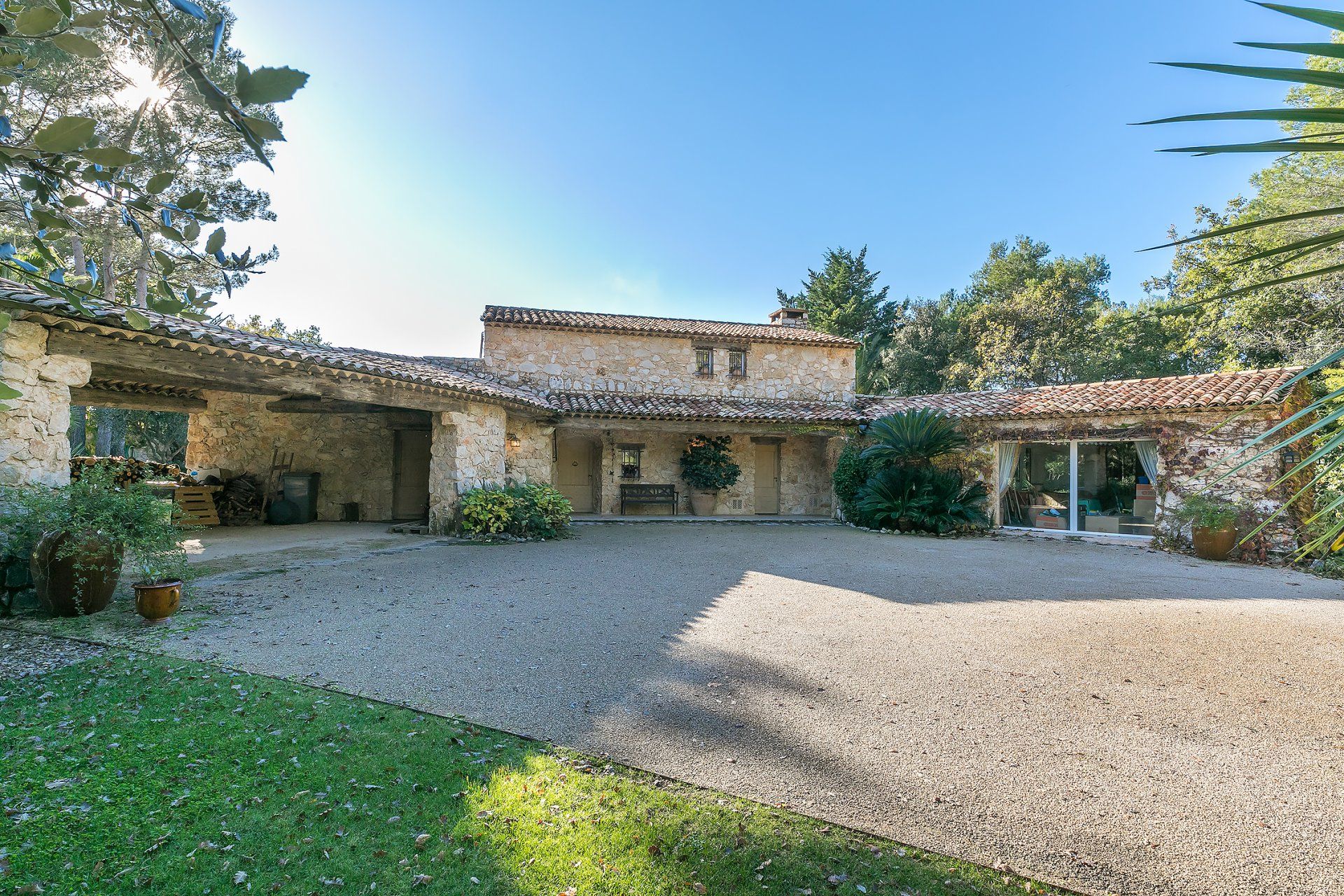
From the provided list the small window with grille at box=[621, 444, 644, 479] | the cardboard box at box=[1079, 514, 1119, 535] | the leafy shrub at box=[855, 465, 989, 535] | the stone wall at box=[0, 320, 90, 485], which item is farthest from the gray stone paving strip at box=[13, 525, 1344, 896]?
the small window with grille at box=[621, 444, 644, 479]

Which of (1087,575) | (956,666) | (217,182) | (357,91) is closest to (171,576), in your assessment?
(357,91)

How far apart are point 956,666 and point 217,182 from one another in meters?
18.4

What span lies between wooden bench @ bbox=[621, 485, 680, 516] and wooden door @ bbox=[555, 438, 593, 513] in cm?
111

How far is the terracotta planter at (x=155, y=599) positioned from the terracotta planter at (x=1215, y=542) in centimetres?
1313

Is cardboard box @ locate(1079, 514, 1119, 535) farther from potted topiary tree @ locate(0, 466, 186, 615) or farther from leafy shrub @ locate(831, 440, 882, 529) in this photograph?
potted topiary tree @ locate(0, 466, 186, 615)

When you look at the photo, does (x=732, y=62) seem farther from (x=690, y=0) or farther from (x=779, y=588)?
(x=779, y=588)

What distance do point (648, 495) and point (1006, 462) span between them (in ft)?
25.8

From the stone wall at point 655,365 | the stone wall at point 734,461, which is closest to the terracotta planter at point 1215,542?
the stone wall at point 734,461

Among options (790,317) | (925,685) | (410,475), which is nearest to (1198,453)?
(925,685)

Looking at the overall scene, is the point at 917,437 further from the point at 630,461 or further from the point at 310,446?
the point at 310,446

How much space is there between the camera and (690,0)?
923 centimetres

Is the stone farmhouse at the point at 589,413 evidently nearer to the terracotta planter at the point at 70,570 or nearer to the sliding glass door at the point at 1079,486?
the sliding glass door at the point at 1079,486

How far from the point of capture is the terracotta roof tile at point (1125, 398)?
9742mm

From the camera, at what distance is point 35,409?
19.1ft
